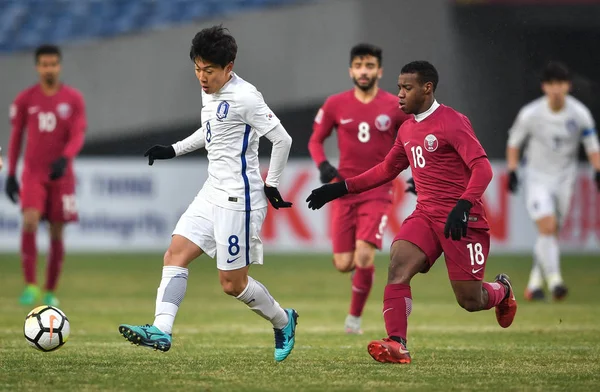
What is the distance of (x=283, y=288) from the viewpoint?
13602 millimetres

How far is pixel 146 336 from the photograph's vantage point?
6262 millimetres

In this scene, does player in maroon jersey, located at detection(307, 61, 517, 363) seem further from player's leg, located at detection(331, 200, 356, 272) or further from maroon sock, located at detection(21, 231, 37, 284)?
maroon sock, located at detection(21, 231, 37, 284)

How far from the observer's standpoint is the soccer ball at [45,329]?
22.1 feet

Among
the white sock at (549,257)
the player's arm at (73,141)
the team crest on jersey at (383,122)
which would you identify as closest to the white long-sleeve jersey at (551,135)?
the white sock at (549,257)

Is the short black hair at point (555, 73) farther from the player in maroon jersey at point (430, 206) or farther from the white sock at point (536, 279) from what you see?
the player in maroon jersey at point (430, 206)

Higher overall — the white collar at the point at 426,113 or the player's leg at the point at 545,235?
the white collar at the point at 426,113

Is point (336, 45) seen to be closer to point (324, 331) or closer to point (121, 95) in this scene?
point (121, 95)

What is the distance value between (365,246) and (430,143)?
2501 mm

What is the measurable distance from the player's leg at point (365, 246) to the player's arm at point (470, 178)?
2448mm

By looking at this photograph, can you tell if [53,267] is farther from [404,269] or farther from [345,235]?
[404,269]

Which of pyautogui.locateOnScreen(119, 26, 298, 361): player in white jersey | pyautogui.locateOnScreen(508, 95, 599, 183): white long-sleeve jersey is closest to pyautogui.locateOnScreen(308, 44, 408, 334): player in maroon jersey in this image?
pyautogui.locateOnScreen(119, 26, 298, 361): player in white jersey

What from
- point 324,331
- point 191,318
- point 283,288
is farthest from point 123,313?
point 283,288

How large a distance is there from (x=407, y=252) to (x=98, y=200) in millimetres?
11234

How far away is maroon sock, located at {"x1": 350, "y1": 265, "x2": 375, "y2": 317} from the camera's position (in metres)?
9.11
